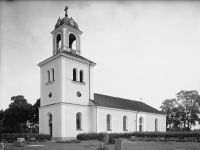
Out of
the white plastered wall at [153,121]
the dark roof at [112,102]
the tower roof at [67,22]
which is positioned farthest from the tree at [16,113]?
the white plastered wall at [153,121]

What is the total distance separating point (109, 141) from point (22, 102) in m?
29.1

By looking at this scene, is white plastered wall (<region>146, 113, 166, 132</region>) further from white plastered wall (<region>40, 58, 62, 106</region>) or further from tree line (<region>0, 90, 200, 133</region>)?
white plastered wall (<region>40, 58, 62, 106</region>)

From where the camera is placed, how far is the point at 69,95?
1102 inches

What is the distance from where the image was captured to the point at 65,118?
26672mm

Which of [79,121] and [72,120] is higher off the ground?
[72,120]

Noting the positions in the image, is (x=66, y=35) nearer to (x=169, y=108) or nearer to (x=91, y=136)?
(x=91, y=136)

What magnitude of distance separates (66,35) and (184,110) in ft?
134

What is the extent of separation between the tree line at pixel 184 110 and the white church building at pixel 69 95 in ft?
90.9

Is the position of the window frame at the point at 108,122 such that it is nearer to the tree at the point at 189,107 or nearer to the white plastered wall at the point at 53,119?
the white plastered wall at the point at 53,119

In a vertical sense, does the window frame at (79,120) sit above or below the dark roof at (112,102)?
below

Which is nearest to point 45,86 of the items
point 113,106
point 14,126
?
point 113,106

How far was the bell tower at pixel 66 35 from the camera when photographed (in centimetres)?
2950

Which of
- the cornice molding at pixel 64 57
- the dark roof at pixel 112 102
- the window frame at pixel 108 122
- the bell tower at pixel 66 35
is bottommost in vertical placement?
the window frame at pixel 108 122

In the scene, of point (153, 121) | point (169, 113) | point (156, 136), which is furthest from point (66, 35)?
point (169, 113)
